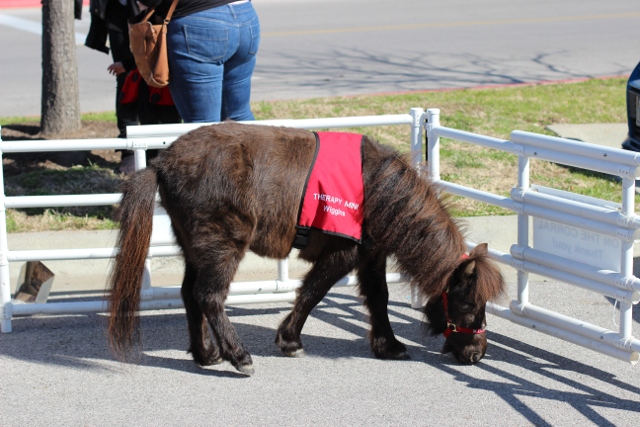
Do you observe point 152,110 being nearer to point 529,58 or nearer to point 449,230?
point 449,230

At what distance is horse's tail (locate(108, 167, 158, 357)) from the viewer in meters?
4.40

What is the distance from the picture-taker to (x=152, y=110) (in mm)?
7355

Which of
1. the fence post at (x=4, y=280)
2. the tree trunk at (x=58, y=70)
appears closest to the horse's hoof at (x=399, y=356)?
the fence post at (x=4, y=280)

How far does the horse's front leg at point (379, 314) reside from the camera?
188 inches

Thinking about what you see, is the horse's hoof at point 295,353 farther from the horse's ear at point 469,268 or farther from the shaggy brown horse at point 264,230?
the horse's ear at point 469,268

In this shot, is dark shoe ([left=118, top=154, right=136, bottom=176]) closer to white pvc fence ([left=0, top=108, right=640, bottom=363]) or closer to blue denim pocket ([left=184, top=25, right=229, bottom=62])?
white pvc fence ([left=0, top=108, right=640, bottom=363])

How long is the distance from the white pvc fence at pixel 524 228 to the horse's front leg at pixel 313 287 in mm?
693

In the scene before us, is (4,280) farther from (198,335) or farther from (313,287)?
(313,287)

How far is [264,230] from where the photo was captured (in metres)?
4.50

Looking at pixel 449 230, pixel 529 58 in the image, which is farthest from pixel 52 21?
pixel 529 58

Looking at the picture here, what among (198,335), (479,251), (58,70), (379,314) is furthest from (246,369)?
(58,70)

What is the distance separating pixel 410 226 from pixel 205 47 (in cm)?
186

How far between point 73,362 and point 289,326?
125 centimetres

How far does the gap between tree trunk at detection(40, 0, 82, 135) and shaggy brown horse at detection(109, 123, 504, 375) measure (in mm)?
4551
